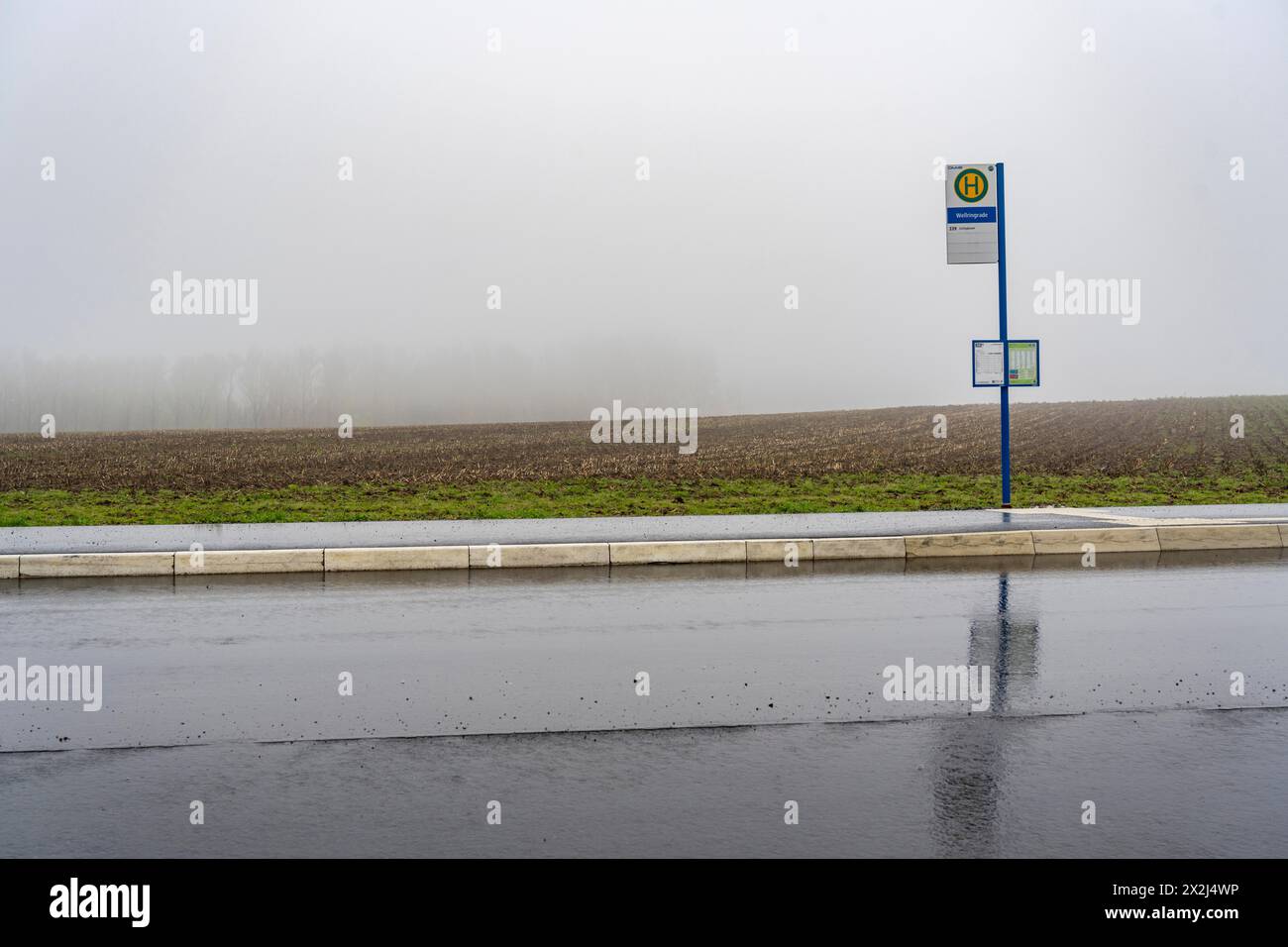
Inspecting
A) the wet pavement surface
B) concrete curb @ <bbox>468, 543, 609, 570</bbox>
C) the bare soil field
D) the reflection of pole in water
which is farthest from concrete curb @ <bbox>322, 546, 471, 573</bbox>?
the bare soil field

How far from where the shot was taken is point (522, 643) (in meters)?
9.02

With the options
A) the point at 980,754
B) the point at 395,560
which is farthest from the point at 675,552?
the point at 980,754

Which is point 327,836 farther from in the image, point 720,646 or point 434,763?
point 720,646

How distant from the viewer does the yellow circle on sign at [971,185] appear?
64.3 feet

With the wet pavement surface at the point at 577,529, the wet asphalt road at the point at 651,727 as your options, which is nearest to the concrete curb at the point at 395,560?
the wet pavement surface at the point at 577,529

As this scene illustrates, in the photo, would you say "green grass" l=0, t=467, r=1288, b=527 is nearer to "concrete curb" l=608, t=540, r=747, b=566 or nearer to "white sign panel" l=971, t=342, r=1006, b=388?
"white sign panel" l=971, t=342, r=1006, b=388

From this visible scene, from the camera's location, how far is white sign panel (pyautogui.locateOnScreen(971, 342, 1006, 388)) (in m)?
19.5

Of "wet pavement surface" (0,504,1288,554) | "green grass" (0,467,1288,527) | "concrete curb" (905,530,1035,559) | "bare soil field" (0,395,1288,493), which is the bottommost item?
"concrete curb" (905,530,1035,559)

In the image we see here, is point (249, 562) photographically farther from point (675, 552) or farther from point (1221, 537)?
point (1221, 537)

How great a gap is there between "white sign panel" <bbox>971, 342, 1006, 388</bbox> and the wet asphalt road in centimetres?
833

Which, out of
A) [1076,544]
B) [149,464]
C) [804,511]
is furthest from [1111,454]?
[149,464]

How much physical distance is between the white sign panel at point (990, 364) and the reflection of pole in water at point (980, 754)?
10.6 m

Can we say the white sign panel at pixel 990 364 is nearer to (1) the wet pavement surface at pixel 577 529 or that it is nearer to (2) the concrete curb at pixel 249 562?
(1) the wet pavement surface at pixel 577 529
